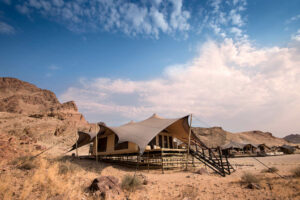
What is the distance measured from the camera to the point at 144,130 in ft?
40.2

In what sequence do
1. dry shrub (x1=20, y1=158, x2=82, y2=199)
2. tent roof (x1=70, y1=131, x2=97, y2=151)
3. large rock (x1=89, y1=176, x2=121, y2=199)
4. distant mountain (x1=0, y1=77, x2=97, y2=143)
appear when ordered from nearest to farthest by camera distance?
dry shrub (x1=20, y1=158, x2=82, y2=199), large rock (x1=89, y1=176, x2=121, y2=199), tent roof (x1=70, y1=131, x2=97, y2=151), distant mountain (x1=0, y1=77, x2=97, y2=143)

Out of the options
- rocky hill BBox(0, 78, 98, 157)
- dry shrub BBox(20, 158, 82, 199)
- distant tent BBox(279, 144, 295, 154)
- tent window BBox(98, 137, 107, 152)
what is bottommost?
distant tent BBox(279, 144, 295, 154)

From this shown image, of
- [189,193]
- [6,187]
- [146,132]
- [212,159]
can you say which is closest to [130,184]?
[189,193]

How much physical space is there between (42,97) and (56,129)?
83900mm

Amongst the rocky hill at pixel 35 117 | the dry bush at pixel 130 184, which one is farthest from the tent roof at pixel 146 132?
the rocky hill at pixel 35 117

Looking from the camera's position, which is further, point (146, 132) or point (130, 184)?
point (146, 132)

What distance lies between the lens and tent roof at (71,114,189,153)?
410 inches

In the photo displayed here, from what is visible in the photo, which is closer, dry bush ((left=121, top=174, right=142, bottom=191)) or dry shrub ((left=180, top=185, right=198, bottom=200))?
dry shrub ((left=180, top=185, right=198, bottom=200))

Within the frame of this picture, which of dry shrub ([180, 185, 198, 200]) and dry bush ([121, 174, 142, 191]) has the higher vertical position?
dry bush ([121, 174, 142, 191])

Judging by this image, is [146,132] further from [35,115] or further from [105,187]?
[35,115]

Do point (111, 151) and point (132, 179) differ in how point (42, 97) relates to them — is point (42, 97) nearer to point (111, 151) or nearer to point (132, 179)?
point (111, 151)

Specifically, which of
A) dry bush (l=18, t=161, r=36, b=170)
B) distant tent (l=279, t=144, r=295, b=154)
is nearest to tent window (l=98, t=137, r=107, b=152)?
dry bush (l=18, t=161, r=36, b=170)

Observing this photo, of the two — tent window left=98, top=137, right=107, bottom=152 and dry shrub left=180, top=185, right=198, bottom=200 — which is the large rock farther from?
tent window left=98, top=137, right=107, bottom=152

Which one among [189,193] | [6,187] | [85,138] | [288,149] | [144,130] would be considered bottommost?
[288,149]
